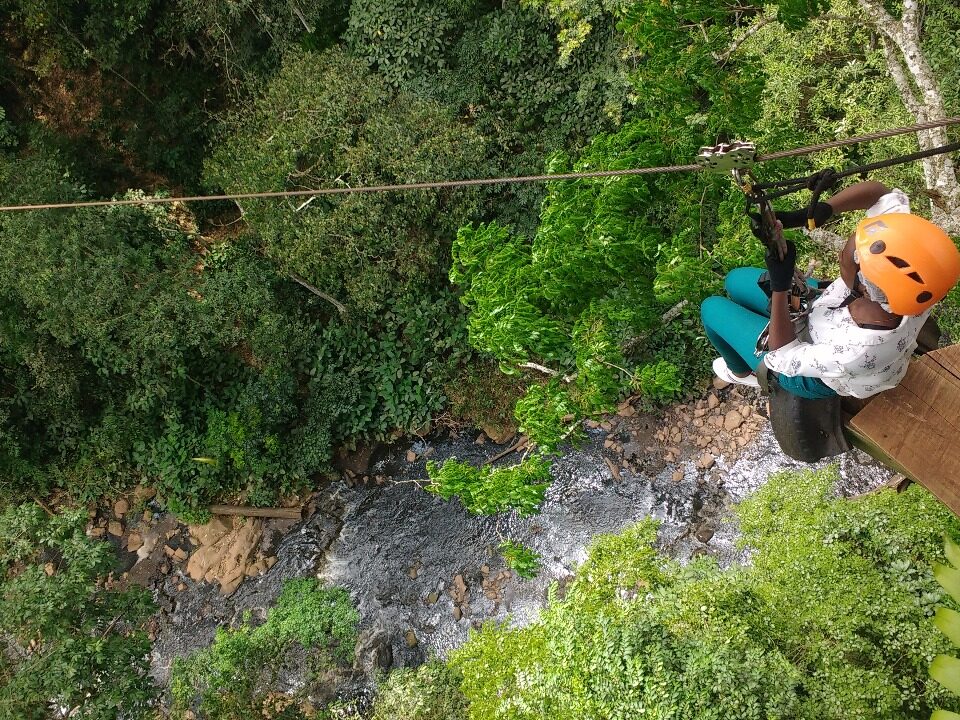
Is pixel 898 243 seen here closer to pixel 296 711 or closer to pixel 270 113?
pixel 296 711

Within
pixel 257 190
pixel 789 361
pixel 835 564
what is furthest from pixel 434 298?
pixel 789 361

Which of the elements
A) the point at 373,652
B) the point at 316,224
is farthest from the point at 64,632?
the point at 316,224

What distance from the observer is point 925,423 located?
9.35 ft

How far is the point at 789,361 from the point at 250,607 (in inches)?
318

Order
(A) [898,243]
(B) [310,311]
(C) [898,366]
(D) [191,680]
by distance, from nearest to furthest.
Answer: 1. (A) [898,243]
2. (C) [898,366]
3. (D) [191,680]
4. (B) [310,311]

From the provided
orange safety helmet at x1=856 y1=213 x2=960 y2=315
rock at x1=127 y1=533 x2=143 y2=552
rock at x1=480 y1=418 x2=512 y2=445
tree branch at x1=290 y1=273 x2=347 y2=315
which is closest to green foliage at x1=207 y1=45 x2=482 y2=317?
tree branch at x1=290 y1=273 x2=347 y2=315

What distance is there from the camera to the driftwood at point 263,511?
923 centimetres

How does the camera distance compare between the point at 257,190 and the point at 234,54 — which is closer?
the point at 257,190

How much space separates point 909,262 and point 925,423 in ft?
3.18

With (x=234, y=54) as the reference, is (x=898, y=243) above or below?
below

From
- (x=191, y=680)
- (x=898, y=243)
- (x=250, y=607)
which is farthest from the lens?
(x=250, y=607)

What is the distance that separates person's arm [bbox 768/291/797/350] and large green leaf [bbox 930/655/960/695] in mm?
1781

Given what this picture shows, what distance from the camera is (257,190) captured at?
8.06m

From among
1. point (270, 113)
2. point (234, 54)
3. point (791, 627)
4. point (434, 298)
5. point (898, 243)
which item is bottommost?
point (791, 627)
